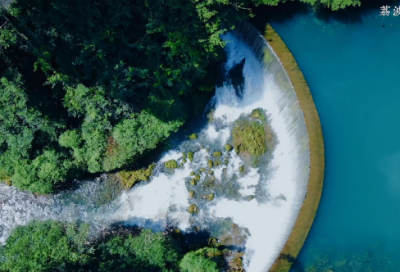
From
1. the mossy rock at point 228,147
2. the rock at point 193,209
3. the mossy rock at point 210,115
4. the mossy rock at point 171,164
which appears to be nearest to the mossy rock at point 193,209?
the rock at point 193,209

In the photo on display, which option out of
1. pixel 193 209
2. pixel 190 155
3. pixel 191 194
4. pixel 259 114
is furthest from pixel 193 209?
pixel 259 114

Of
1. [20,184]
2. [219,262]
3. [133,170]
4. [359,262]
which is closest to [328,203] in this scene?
[359,262]

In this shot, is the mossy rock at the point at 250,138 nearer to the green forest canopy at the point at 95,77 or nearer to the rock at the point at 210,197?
the rock at the point at 210,197

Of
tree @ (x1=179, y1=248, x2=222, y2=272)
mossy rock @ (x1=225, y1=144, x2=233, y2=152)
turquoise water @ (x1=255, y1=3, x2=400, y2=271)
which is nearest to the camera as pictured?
tree @ (x1=179, y1=248, x2=222, y2=272)

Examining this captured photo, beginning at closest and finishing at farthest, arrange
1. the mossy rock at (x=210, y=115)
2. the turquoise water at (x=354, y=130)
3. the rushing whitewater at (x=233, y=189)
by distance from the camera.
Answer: the turquoise water at (x=354, y=130) → the rushing whitewater at (x=233, y=189) → the mossy rock at (x=210, y=115)

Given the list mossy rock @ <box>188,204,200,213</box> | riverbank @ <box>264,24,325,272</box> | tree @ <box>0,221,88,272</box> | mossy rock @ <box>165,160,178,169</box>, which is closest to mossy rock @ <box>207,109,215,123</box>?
mossy rock @ <box>165,160,178,169</box>

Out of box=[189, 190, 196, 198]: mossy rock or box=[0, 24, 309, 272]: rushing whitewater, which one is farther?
box=[189, 190, 196, 198]: mossy rock

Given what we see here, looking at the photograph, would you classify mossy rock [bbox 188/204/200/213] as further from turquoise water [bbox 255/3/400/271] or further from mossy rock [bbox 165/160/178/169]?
turquoise water [bbox 255/3/400/271]
